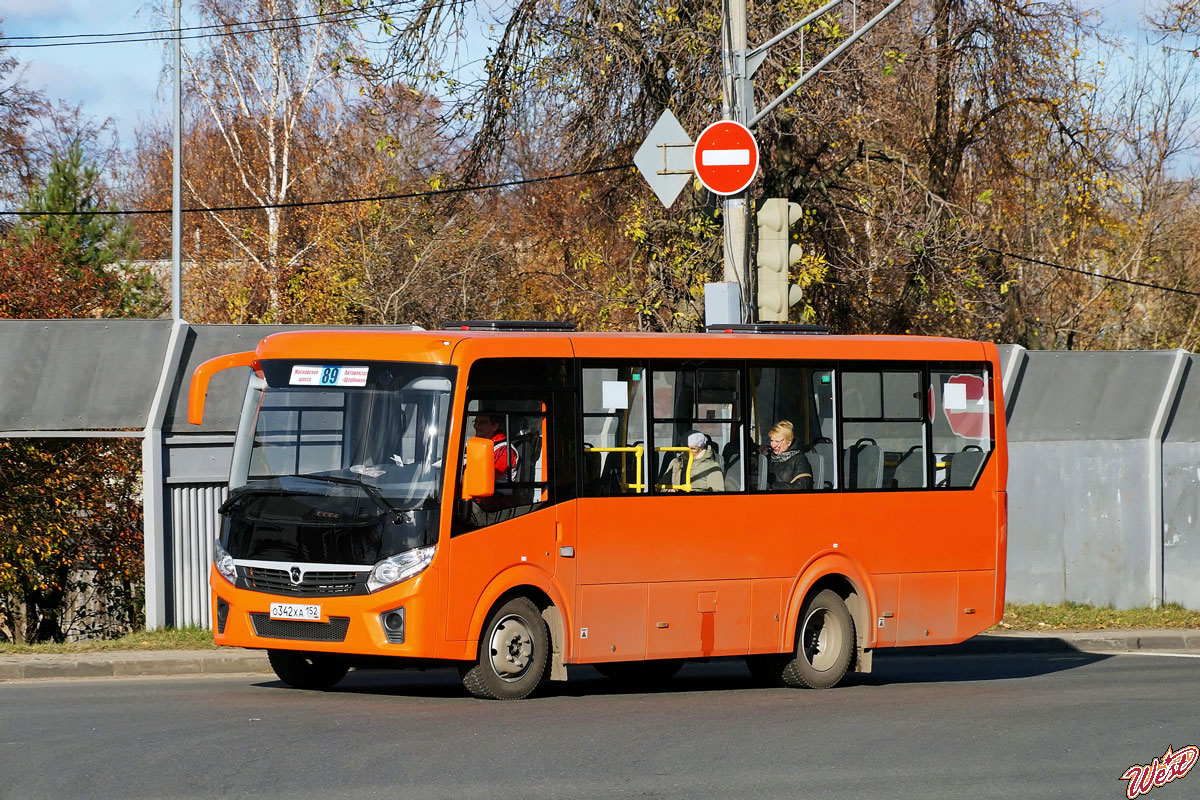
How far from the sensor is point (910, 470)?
13.8 metres

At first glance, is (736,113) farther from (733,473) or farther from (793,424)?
(733,473)

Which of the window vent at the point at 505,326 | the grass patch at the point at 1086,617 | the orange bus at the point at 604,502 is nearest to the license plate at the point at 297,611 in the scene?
the orange bus at the point at 604,502

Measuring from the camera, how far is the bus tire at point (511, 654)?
11.2 metres

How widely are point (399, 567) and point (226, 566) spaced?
1432 mm

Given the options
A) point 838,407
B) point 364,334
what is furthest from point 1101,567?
point 364,334

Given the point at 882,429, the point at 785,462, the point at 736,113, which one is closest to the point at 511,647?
the point at 785,462

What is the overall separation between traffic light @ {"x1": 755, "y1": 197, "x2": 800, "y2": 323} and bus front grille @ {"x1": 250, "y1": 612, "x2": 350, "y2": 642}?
6.67 metres

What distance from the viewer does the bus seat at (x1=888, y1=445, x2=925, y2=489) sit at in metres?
13.7

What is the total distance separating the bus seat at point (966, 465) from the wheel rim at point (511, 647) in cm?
451

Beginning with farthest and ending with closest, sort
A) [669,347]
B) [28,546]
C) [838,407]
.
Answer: [28,546], [838,407], [669,347]

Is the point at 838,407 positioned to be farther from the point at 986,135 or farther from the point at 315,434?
the point at 986,135

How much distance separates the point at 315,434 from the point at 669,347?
9.23 ft

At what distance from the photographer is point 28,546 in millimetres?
17719

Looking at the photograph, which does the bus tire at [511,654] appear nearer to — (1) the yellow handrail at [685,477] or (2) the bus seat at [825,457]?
(1) the yellow handrail at [685,477]
